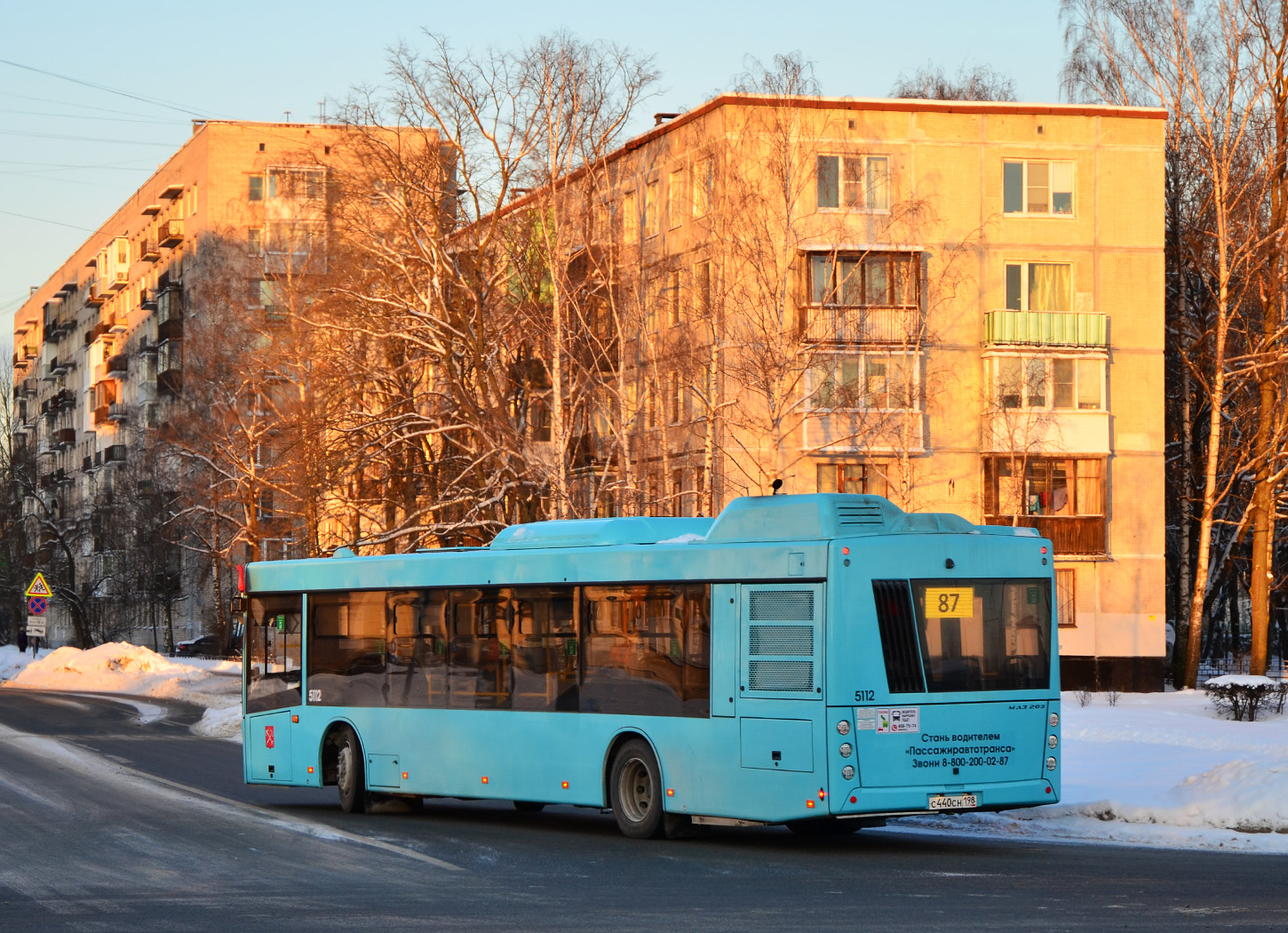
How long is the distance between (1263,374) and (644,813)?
3302 centimetres

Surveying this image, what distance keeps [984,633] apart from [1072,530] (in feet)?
124

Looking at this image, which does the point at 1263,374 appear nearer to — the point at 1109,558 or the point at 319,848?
the point at 1109,558

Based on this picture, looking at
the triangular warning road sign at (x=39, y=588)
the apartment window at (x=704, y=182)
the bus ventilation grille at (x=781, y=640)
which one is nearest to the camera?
the bus ventilation grille at (x=781, y=640)

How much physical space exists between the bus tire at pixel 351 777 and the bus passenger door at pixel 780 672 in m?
5.90

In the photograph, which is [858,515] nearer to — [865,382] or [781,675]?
[781,675]

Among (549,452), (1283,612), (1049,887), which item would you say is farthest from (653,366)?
(1283,612)

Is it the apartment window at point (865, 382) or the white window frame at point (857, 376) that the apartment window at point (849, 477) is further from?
the apartment window at point (865, 382)

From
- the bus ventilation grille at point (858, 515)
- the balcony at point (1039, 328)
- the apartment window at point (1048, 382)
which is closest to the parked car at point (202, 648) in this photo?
the apartment window at point (1048, 382)

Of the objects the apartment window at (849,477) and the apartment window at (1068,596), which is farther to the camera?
the apartment window at (1068,596)

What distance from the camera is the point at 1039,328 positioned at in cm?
5147

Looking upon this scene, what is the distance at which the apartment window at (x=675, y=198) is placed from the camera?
47.4 metres

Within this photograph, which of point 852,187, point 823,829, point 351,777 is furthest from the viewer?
point 852,187

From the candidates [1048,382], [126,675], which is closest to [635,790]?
[1048,382]

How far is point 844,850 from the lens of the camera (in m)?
14.9
